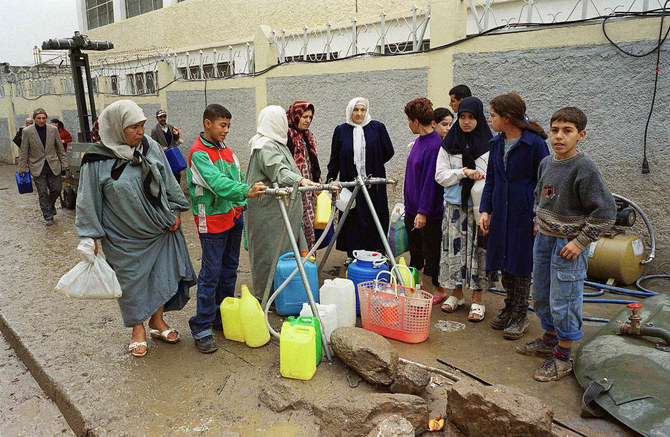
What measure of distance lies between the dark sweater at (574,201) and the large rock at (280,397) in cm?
182

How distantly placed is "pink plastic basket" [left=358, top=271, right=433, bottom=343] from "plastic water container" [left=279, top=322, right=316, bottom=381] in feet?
2.17

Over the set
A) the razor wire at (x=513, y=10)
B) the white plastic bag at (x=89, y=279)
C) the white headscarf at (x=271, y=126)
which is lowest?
the white plastic bag at (x=89, y=279)

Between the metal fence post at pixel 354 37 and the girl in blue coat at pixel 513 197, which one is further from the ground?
the metal fence post at pixel 354 37

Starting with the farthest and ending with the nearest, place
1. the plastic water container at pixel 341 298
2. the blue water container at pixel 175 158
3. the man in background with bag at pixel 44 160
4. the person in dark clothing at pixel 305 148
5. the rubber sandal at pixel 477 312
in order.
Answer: the man in background with bag at pixel 44 160
the blue water container at pixel 175 158
the person in dark clothing at pixel 305 148
the rubber sandal at pixel 477 312
the plastic water container at pixel 341 298

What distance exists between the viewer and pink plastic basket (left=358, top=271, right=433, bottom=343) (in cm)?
354

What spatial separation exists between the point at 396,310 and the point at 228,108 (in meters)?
6.68

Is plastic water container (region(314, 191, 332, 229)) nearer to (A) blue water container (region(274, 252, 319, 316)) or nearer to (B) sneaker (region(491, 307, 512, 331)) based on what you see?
(A) blue water container (region(274, 252, 319, 316))

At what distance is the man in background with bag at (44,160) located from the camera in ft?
A: 26.7

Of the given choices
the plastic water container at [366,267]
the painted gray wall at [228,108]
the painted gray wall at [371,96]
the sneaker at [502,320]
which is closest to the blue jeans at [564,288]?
the sneaker at [502,320]

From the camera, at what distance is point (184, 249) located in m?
3.68

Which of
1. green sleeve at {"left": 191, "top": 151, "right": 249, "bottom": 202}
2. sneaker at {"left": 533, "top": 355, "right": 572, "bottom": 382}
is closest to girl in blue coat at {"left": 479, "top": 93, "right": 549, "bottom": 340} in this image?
sneaker at {"left": 533, "top": 355, "right": 572, "bottom": 382}

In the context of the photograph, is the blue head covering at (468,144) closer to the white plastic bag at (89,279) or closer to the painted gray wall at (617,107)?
the painted gray wall at (617,107)

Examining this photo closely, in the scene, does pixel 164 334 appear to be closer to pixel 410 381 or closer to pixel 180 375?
pixel 180 375

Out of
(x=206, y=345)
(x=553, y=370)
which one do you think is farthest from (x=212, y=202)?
(x=553, y=370)
